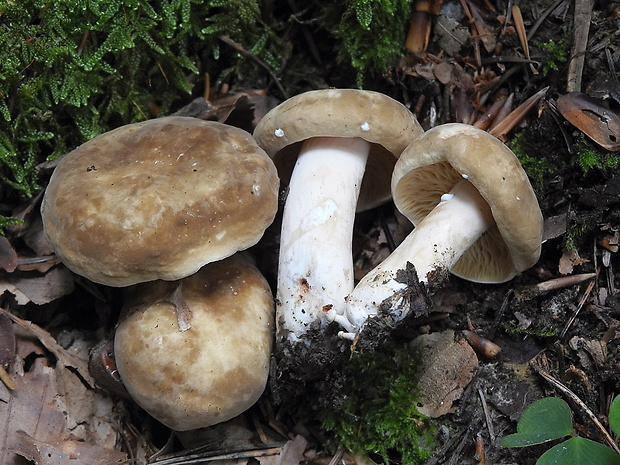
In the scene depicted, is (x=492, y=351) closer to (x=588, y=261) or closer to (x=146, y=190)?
(x=588, y=261)

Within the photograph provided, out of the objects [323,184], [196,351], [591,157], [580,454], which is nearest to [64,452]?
[196,351]

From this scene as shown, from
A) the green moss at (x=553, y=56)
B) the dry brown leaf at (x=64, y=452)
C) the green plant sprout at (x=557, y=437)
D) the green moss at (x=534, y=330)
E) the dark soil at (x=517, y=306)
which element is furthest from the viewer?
the green moss at (x=553, y=56)

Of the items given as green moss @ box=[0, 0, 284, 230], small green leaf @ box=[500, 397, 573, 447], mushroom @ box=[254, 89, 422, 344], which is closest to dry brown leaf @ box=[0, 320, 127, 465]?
green moss @ box=[0, 0, 284, 230]

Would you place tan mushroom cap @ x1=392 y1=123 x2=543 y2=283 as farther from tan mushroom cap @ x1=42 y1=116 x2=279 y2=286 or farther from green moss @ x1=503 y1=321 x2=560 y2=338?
tan mushroom cap @ x1=42 y1=116 x2=279 y2=286

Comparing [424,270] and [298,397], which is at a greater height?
[424,270]

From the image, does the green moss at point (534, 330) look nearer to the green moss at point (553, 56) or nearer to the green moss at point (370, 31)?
the green moss at point (553, 56)

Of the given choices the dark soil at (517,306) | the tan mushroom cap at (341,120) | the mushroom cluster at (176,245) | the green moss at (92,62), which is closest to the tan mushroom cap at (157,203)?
the mushroom cluster at (176,245)

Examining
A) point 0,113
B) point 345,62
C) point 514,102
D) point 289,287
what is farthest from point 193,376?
point 514,102
